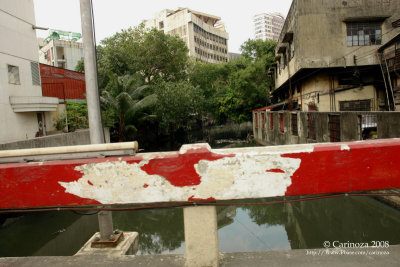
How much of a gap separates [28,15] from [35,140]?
22.1ft

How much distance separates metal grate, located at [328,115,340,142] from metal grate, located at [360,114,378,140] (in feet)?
5.43

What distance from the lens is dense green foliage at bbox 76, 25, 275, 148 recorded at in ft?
55.8

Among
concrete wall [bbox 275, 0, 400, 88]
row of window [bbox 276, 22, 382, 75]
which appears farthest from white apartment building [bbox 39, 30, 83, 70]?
row of window [bbox 276, 22, 382, 75]

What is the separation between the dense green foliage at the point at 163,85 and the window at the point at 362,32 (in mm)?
10957

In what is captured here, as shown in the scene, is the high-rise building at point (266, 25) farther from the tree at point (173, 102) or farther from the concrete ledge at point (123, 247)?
the concrete ledge at point (123, 247)

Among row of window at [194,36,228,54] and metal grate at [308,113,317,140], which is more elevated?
row of window at [194,36,228,54]

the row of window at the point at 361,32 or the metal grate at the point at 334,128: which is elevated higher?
the row of window at the point at 361,32

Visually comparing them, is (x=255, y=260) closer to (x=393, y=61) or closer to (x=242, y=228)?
(x=242, y=228)

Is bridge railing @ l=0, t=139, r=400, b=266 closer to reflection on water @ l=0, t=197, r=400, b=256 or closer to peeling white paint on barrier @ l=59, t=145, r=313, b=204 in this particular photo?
peeling white paint on barrier @ l=59, t=145, r=313, b=204

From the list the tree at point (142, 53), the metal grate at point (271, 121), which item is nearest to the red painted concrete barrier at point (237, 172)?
the metal grate at point (271, 121)

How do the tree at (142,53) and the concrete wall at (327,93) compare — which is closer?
the concrete wall at (327,93)

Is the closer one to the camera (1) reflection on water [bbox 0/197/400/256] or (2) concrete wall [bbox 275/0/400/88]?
(1) reflection on water [bbox 0/197/400/256]

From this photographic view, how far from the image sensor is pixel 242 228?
670 centimetres

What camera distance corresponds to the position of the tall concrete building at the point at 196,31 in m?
53.1
